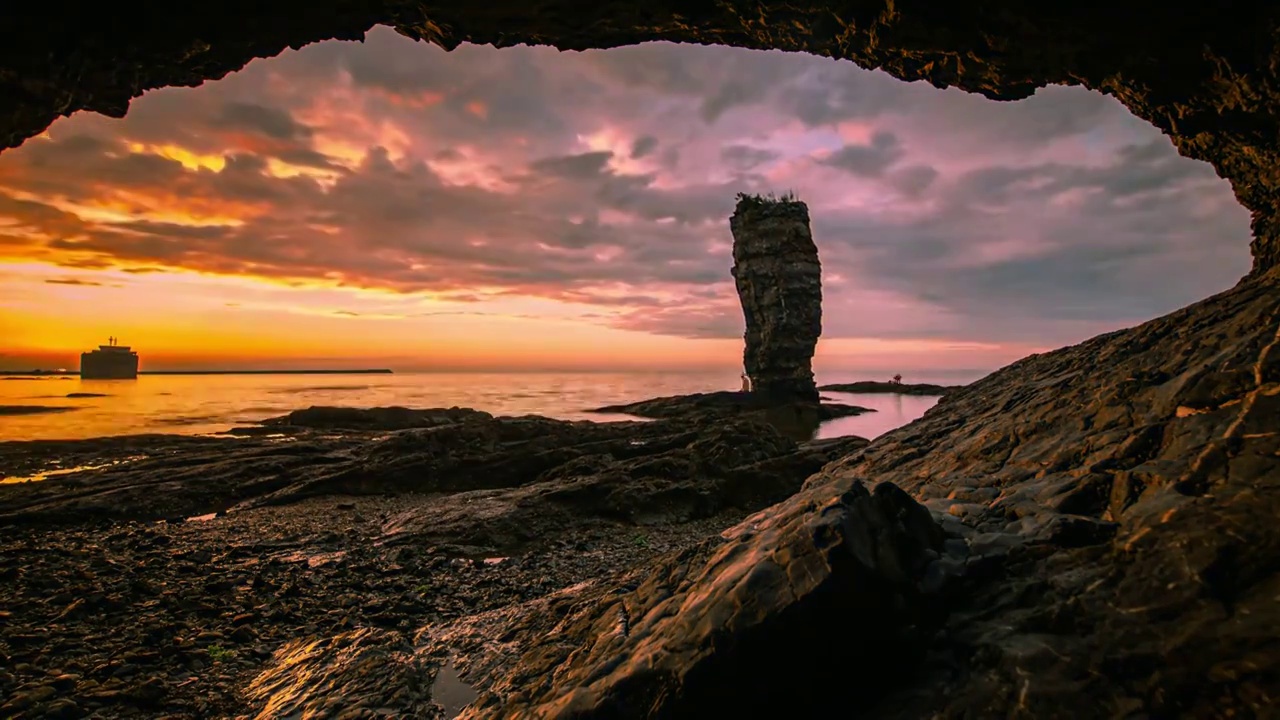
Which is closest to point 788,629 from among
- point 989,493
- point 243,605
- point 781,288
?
point 989,493

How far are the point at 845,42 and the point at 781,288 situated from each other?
46.4 metres

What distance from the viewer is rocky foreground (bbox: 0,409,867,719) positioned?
21.0 feet

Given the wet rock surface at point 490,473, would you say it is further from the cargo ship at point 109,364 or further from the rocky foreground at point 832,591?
the cargo ship at point 109,364

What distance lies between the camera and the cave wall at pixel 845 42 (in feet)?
20.8

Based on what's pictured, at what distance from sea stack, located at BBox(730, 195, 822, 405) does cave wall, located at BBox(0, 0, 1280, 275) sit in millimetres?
45041

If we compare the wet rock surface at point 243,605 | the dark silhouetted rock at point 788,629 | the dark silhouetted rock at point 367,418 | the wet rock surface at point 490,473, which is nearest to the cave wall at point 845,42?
the dark silhouetted rock at point 788,629

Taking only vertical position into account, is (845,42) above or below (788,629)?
above

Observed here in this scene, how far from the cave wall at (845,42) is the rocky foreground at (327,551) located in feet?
23.0

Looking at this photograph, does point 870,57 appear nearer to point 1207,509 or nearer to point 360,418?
point 1207,509

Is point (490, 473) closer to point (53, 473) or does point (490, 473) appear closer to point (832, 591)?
point (832, 591)

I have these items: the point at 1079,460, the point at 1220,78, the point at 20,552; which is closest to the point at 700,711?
the point at 1079,460

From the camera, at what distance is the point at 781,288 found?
5281cm

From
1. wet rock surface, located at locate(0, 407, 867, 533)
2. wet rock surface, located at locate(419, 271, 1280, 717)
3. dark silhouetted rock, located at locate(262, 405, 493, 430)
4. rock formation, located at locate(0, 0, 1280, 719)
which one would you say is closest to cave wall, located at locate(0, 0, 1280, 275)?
rock formation, located at locate(0, 0, 1280, 719)

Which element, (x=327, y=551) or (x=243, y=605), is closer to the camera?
(x=243, y=605)
